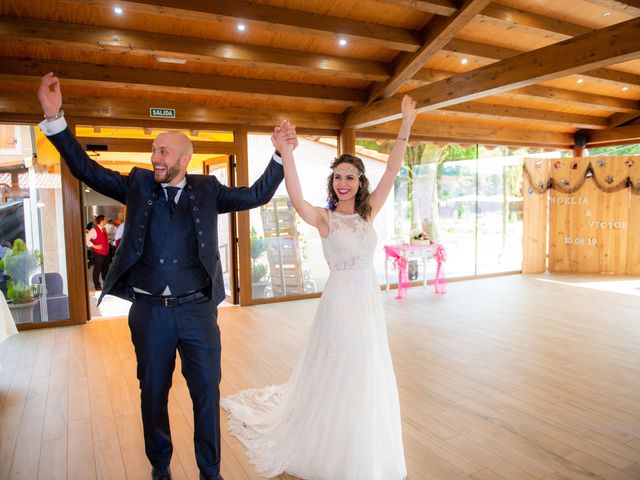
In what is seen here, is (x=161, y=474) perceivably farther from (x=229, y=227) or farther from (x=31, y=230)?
(x=229, y=227)

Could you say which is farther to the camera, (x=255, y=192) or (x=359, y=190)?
(x=359, y=190)

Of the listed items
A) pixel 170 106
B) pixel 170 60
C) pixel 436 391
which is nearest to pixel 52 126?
pixel 436 391

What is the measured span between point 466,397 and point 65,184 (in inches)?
207

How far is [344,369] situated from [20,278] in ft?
17.1

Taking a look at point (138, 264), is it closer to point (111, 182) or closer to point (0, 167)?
point (111, 182)

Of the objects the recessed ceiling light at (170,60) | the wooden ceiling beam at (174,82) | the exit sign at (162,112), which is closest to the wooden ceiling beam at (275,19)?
the recessed ceiling light at (170,60)

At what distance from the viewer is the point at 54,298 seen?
6062mm

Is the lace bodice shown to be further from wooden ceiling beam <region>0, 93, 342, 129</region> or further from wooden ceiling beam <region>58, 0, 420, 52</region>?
wooden ceiling beam <region>0, 93, 342, 129</region>

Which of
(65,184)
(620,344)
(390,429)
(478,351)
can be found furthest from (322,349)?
(65,184)

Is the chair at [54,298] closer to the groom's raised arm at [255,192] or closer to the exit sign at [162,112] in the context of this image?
the exit sign at [162,112]

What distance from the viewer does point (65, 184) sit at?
594 centimetres

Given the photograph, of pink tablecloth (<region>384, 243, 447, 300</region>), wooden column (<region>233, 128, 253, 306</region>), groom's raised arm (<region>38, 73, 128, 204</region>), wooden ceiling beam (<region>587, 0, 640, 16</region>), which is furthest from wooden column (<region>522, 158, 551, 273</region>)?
groom's raised arm (<region>38, 73, 128, 204</region>)

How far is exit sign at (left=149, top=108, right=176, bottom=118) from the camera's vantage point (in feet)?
20.3

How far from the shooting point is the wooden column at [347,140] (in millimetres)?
7543
